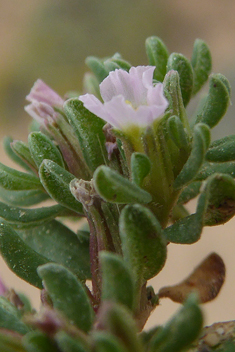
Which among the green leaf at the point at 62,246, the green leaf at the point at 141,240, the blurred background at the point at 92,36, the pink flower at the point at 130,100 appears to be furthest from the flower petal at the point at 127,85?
the blurred background at the point at 92,36

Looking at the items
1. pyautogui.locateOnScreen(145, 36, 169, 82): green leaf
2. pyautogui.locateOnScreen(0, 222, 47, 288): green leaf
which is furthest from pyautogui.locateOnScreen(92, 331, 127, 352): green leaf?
pyautogui.locateOnScreen(145, 36, 169, 82): green leaf

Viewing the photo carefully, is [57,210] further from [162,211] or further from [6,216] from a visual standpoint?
[162,211]

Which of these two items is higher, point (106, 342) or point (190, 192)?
point (190, 192)

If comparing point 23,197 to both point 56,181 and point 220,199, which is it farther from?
point 220,199

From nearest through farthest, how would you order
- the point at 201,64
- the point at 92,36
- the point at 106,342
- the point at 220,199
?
1. the point at 106,342
2. the point at 220,199
3. the point at 201,64
4. the point at 92,36

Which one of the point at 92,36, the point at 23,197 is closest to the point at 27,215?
the point at 23,197

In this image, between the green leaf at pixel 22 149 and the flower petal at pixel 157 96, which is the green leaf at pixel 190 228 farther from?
the green leaf at pixel 22 149
